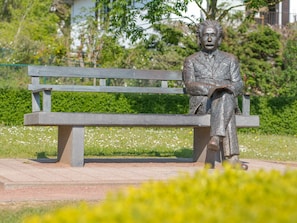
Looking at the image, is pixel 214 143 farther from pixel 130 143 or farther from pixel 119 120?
pixel 130 143

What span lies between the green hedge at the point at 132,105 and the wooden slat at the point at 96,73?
742 centimetres

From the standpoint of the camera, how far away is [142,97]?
20.5 meters

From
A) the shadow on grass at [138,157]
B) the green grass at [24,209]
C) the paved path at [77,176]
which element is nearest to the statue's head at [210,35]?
the paved path at [77,176]

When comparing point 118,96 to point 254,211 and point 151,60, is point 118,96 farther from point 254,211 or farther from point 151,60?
point 254,211

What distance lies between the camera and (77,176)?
9484mm

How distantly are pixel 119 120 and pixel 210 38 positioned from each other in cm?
172

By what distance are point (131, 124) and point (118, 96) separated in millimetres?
9598

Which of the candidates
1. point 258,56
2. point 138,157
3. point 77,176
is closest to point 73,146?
point 77,176

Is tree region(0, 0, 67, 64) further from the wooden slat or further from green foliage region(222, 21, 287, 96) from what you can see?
the wooden slat

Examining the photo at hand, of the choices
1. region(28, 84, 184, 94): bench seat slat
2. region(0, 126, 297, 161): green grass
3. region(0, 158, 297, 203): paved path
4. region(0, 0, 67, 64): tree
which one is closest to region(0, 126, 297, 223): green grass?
region(0, 126, 297, 161): green grass

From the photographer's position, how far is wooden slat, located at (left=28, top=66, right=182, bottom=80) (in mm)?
11375

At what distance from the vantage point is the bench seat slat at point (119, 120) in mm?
10273

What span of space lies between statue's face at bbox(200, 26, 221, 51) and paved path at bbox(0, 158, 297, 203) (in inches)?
63.3

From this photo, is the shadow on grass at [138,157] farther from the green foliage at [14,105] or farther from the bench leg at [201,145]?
the green foliage at [14,105]
